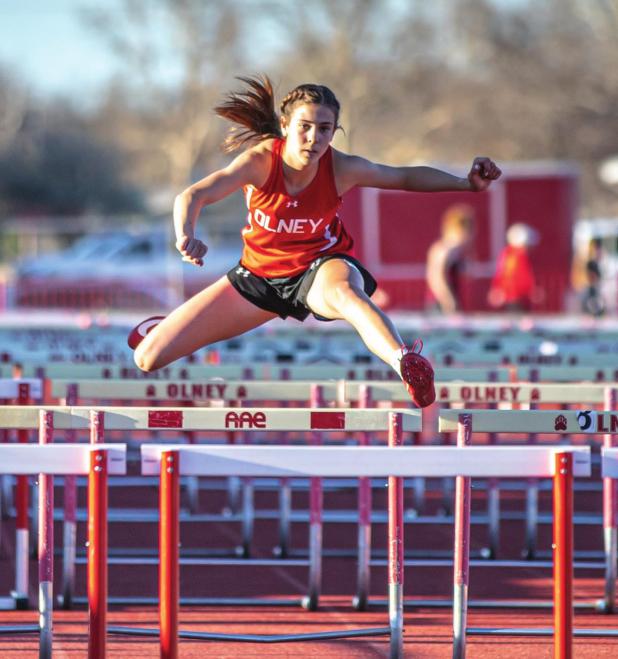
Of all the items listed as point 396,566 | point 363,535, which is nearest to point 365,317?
point 363,535

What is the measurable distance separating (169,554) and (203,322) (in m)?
2.15

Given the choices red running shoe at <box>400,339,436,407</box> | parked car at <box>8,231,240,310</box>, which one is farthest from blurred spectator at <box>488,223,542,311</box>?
red running shoe at <box>400,339,436,407</box>

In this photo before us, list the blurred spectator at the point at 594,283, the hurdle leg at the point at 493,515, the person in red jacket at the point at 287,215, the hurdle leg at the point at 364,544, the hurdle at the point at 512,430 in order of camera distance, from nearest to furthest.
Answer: the hurdle at the point at 512,430 < the person in red jacket at the point at 287,215 < the hurdle leg at the point at 364,544 < the hurdle leg at the point at 493,515 < the blurred spectator at the point at 594,283

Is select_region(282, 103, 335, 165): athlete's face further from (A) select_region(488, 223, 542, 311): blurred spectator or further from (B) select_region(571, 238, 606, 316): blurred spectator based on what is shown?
A: (B) select_region(571, 238, 606, 316): blurred spectator

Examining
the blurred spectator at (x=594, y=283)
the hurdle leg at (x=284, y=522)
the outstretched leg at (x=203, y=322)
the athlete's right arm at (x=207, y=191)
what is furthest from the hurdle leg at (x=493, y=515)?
the blurred spectator at (x=594, y=283)

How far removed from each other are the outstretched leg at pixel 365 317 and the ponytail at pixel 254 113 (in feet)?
2.22

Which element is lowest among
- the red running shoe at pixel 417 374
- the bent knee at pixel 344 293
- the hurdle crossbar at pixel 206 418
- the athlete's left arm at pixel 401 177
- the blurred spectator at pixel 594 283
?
the hurdle crossbar at pixel 206 418

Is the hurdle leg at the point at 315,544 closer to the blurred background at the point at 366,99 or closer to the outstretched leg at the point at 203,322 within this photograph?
the outstretched leg at the point at 203,322

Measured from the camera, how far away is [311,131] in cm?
653

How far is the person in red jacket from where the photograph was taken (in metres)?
6.52

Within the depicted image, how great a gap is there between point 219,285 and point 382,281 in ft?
66.0

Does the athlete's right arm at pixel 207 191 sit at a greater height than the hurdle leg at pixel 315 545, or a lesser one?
greater

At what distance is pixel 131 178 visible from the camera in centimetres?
6128

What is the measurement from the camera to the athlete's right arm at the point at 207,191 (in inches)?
244
